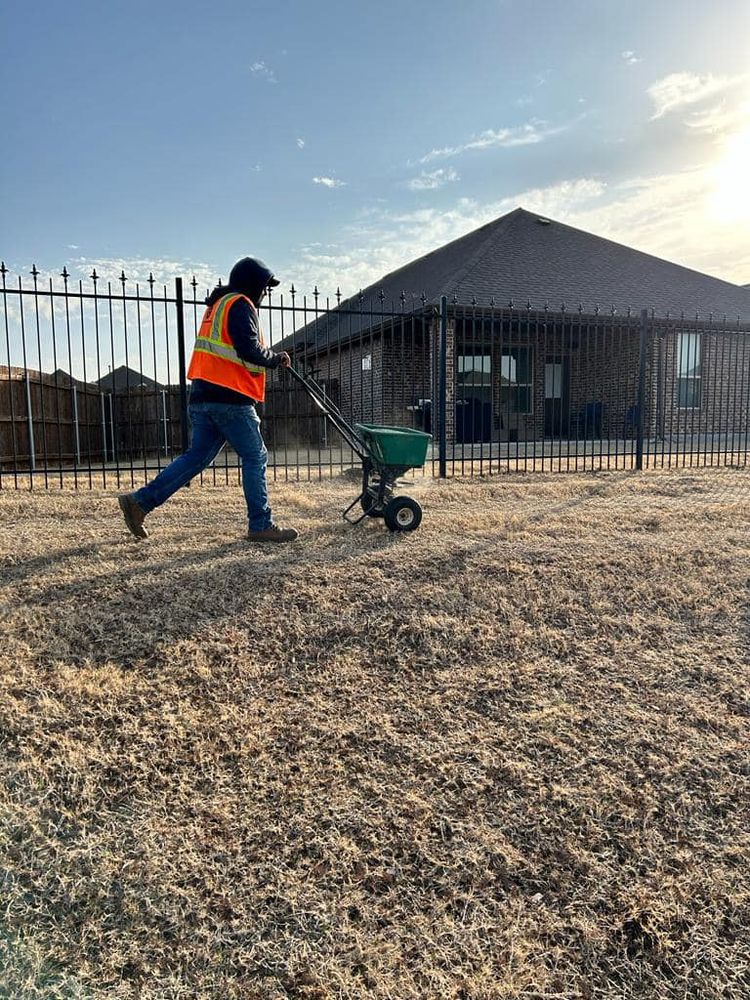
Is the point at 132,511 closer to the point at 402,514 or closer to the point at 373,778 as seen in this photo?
the point at 402,514

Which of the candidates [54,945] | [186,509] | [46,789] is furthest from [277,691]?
[186,509]

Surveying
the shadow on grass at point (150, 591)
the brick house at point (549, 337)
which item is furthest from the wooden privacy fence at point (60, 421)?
the brick house at point (549, 337)

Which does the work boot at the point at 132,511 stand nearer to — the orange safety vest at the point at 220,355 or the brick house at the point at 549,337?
the orange safety vest at the point at 220,355

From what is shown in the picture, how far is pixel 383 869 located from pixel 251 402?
3145 mm

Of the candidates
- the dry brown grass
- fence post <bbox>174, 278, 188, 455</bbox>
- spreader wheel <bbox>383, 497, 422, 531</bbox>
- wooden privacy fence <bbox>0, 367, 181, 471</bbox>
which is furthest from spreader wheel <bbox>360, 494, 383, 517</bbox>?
wooden privacy fence <bbox>0, 367, 181, 471</bbox>

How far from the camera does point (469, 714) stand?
2.60 meters

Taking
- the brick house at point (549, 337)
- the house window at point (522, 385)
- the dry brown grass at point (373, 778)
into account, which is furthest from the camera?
the house window at point (522, 385)

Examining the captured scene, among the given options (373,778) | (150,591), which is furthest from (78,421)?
(373,778)

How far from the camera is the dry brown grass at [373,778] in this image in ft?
5.42

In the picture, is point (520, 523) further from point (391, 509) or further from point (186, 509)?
point (186, 509)

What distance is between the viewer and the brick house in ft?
49.1

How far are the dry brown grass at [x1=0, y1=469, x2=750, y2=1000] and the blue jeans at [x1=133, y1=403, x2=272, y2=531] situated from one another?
53 centimetres

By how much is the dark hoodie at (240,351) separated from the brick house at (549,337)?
396 inches

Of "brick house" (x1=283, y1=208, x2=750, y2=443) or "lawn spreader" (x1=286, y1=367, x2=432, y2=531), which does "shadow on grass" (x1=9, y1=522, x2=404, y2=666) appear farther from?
"brick house" (x1=283, y1=208, x2=750, y2=443)
